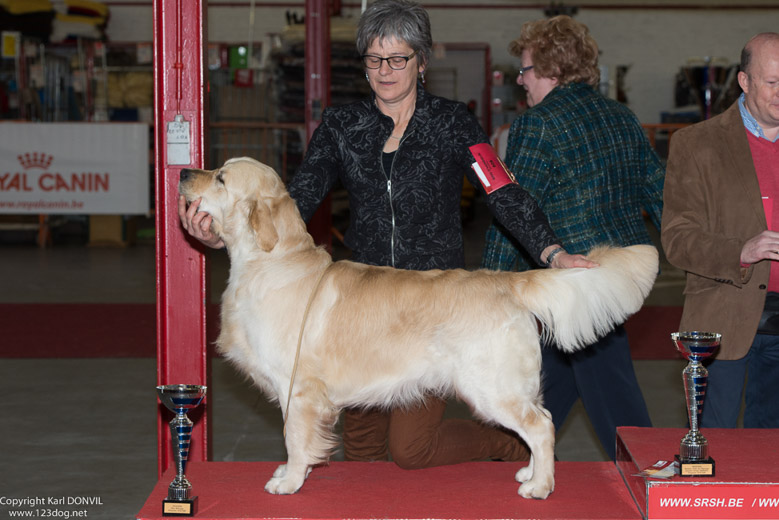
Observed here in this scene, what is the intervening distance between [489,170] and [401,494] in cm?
102

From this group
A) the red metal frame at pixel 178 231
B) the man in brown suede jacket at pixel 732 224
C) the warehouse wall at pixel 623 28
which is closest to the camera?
the man in brown suede jacket at pixel 732 224

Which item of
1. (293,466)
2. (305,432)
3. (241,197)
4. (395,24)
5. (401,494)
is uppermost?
(395,24)

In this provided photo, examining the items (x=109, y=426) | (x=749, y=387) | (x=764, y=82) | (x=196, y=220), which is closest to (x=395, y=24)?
(x=196, y=220)

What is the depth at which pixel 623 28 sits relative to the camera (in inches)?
709

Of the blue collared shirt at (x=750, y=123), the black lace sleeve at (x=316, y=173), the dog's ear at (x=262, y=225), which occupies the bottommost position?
the dog's ear at (x=262, y=225)

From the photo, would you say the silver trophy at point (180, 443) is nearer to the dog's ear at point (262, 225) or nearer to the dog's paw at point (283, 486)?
the dog's paw at point (283, 486)

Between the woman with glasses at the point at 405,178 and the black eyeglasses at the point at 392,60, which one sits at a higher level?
the black eyeglasses at the point at 392,60

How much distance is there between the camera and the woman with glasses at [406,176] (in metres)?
2.71

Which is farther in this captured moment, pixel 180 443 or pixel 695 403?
pixel 695 403

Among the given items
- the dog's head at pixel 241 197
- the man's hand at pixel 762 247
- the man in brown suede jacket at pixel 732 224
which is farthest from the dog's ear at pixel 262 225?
the man's hand at pixel 762 247

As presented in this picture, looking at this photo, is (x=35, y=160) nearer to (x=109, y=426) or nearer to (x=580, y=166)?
(x=109, y=426)

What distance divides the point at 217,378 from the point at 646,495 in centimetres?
372

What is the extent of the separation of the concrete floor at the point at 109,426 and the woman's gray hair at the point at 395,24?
4.85ft

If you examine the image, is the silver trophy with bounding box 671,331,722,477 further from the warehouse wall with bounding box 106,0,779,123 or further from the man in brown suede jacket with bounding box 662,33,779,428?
the warehouse wall with bounding box 106,0,779,123
